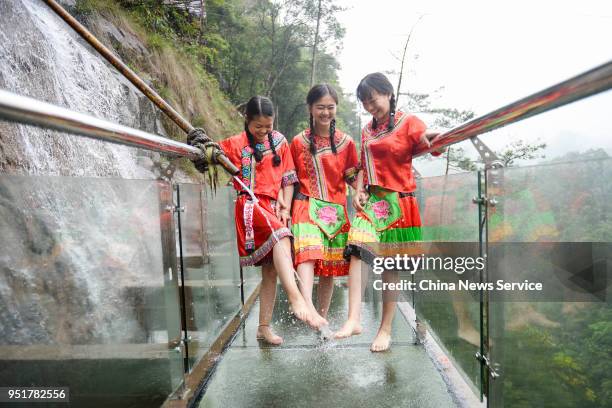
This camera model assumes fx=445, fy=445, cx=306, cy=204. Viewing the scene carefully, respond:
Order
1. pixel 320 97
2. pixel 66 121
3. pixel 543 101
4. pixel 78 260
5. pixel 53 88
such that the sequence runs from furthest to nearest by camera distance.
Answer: pixel 53 88 < pixel 320 97 < pixel 78 260 < pixel 543 101 < pixel 66 121

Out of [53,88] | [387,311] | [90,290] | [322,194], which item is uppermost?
[53,88]

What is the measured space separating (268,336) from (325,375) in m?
0.56

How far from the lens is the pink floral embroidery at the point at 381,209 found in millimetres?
2367

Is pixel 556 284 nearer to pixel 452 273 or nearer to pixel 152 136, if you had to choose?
pixel 452 273

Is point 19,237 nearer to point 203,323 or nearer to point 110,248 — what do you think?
point 110,248

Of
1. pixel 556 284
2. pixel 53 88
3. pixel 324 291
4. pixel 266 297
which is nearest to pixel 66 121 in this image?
pixel 556 284

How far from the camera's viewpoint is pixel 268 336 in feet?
8.41

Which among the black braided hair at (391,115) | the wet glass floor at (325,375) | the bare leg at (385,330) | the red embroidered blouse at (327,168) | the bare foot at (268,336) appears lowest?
the wet glass floor at (325,375)

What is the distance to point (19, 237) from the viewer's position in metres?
1.08

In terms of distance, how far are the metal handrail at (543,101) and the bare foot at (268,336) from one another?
4.81 ft

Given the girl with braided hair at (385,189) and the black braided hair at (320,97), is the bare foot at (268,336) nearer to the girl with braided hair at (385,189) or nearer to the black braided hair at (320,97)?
the girl with braided hair at (385,189)

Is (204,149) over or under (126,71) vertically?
under

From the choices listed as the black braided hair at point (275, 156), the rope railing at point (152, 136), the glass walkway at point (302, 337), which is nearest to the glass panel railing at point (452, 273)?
the glass walkway at point (302, 337)

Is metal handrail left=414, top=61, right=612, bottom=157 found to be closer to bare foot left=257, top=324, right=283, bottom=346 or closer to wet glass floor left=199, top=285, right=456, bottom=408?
wet glass floor left=199, top=285, right=456, bottom=408
